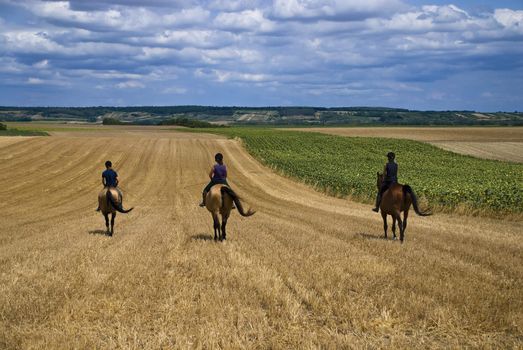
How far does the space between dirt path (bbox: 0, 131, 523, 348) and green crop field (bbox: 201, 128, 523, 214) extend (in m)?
5.95

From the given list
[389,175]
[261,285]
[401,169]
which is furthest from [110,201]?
[401,169]

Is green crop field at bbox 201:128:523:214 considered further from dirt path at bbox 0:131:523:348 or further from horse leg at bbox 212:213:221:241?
horse leg at bbox 212:213:221:241

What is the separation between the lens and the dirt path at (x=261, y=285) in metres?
7.65

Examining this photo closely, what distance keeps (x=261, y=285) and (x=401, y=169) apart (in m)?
44.2

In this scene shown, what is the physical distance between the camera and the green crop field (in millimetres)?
30344

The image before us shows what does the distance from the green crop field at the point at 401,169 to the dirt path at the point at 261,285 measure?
19.5ft

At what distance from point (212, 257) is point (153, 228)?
7955 millimetres

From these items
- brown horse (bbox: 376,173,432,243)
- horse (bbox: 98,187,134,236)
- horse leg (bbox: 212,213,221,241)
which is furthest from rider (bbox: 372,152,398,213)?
horse (bbox: 98,187,134,236)

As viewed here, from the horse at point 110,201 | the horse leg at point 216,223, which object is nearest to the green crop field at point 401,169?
the horse leg at point 216,223

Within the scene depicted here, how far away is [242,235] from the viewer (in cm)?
1827

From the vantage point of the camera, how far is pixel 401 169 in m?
52.7

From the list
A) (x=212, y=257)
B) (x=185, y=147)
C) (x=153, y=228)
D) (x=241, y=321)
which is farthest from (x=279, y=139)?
(x=241, y=321)

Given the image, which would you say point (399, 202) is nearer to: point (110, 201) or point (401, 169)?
point (110, 201)

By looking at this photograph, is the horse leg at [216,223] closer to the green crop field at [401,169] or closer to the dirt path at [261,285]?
the dirt path at [261,285]
